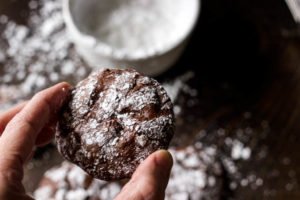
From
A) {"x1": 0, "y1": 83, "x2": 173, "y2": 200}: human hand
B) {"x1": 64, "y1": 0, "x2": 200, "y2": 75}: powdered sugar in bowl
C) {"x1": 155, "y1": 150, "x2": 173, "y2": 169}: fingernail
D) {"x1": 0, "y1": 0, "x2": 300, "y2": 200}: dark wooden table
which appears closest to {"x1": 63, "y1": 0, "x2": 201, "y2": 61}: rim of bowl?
{"x1": 64, "y1": 0, "x2": 200, "y2": 75}: powdered sugar in bowl

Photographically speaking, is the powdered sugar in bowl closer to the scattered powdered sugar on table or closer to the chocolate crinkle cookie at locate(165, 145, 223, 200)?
the scattered powdered sugar on table

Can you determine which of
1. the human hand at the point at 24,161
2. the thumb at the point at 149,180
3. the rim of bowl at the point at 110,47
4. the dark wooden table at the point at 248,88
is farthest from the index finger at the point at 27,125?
the dark wooden table at the point at 248,88

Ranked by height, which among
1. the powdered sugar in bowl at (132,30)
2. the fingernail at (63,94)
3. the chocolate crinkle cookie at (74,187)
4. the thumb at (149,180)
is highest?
the fingernail at (63,94)

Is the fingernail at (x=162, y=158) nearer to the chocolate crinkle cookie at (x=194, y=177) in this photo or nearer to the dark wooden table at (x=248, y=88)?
the chocolate crinkle cookie at (x=194, y=177)

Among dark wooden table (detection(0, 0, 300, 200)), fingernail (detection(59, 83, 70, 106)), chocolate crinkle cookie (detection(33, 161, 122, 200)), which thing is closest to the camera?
fingernail (detection(59, 83, 70, 106))

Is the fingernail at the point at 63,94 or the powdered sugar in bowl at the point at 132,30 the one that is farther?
the powdered sugar in bowl at the point at 132,30

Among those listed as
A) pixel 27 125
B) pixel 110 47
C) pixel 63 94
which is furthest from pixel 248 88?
pixel 27 125
